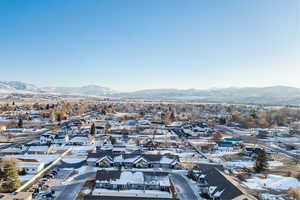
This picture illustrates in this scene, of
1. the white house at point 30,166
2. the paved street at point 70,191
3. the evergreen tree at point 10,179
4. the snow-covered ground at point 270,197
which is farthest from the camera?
the white house at point 30,166

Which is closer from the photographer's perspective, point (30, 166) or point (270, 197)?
point (270, 197)

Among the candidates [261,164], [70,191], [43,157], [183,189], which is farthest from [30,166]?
[261,164]

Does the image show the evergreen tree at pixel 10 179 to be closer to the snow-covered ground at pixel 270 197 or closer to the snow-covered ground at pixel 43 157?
the snow-covered ground at pixel 43 157

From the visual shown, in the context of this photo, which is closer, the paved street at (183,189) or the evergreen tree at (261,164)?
the paved street at (183,189)

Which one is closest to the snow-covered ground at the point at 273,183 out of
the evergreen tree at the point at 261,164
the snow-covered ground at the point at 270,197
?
the evergreen tree at the point at 261,164

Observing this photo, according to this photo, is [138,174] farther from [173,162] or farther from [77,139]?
[77,139]

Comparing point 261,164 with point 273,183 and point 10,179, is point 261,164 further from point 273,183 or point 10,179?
point 10,179
